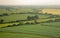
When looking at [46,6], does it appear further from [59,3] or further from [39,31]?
[39,31]

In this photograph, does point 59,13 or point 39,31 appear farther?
point 59,13

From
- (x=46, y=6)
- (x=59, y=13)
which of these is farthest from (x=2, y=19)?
(x=59, y=13)

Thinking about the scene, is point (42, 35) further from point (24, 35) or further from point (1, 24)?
point (1, 24)

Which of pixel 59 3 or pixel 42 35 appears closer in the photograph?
pixel 42 35

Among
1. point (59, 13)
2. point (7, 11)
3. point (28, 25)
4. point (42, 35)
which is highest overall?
point (7, 11)

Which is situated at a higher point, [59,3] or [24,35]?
[59,3]

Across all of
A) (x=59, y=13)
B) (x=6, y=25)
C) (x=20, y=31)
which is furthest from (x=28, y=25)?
(x=59, y=13)

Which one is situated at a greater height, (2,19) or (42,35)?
(2,19)
